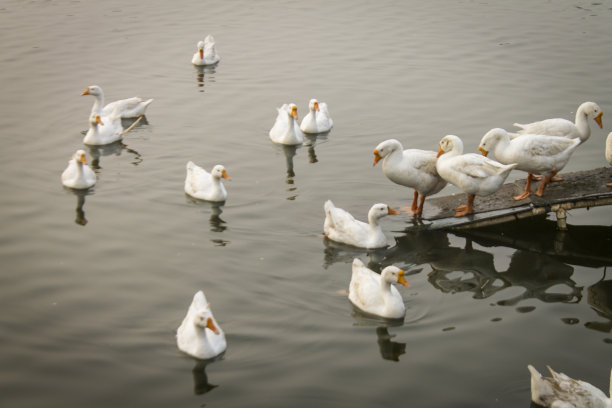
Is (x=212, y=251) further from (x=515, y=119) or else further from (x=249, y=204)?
Result: (x=515, y=119)

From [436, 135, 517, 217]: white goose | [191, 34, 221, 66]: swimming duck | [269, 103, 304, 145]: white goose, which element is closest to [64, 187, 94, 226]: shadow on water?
[269, 103, 304, 145]: white goose

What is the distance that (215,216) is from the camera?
12.1 m

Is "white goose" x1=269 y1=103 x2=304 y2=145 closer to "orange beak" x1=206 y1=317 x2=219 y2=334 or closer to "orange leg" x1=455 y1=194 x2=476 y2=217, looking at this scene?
"orange leg" x1=455 y1=194 x2=476 y2=217

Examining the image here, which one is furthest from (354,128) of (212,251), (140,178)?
(212,251)

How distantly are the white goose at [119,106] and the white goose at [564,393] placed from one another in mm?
11525

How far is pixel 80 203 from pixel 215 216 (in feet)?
8.31

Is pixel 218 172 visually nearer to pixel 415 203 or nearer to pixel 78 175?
pixel 78 175

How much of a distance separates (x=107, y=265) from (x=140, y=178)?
3.27 metres

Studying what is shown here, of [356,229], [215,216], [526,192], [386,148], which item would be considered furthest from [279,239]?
[526,192]

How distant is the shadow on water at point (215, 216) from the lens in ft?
36.8

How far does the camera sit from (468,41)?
2159 centimetres

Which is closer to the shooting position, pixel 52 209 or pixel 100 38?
pixel 52 209

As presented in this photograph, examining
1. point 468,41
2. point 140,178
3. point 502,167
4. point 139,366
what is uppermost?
point 468,41

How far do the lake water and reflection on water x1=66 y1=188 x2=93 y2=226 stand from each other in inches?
2.7
